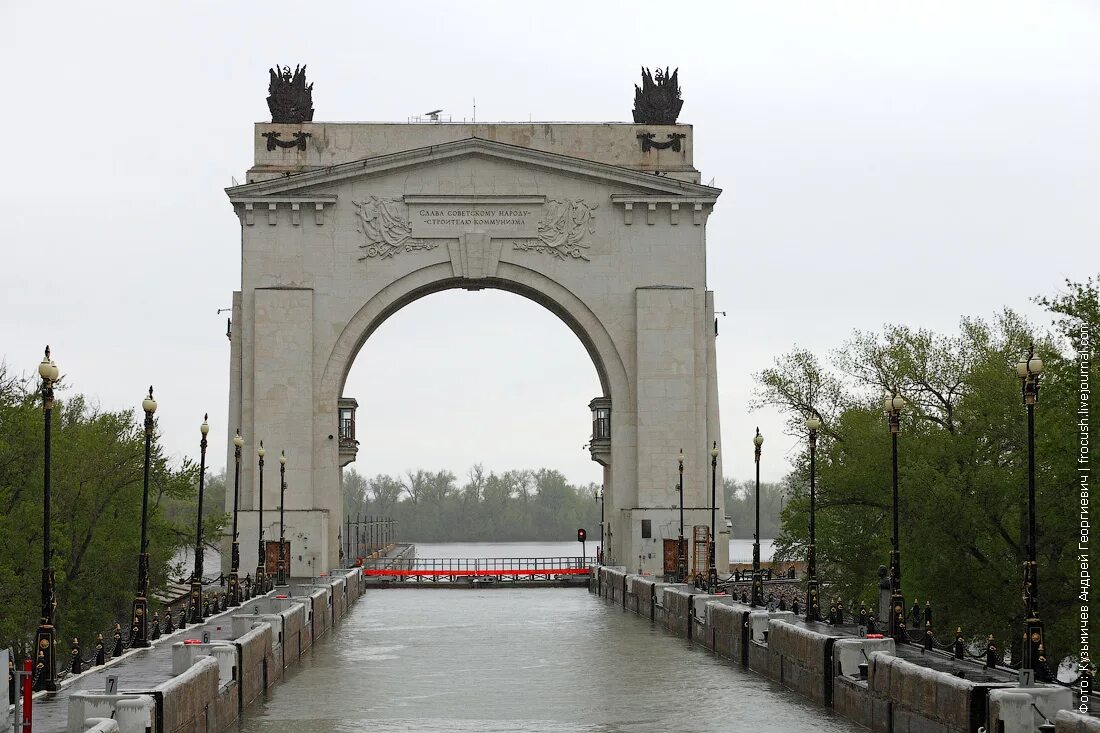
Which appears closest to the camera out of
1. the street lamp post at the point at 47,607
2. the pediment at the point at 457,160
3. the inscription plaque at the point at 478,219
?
the street lamp post at the point at 47,607

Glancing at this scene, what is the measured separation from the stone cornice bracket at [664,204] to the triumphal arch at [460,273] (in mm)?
62

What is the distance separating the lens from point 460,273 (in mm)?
58531

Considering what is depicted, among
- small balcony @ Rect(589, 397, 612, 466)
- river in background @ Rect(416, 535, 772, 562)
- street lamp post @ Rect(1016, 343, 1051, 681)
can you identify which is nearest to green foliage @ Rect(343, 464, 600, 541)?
river in background @ Rect(416, 535, 772, 562)

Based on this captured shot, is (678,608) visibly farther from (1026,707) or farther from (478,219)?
(1026,707)

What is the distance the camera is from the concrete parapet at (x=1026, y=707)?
56.6 ft

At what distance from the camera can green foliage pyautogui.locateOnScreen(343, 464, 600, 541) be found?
581 ft

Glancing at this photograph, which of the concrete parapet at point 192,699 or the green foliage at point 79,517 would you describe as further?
the green foliage at point 79,517

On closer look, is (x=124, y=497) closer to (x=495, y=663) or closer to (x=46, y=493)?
(x=495, y=663)

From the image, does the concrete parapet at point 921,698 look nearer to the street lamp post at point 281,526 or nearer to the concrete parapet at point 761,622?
the concrete parapet at point 761,622

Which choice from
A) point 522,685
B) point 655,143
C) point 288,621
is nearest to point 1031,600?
point 522,685

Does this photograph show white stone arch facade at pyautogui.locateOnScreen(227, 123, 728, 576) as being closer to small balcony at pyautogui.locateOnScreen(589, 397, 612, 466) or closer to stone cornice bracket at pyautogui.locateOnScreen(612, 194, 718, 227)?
stone cornice bracket at pyautogui.locateOnScreen(612, 194, 718, 227)

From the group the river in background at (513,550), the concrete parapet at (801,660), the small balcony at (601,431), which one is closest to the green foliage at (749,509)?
the river in background at (513,550)

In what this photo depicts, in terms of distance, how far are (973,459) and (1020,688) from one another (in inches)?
1103

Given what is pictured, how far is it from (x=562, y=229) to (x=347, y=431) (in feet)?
38.6
